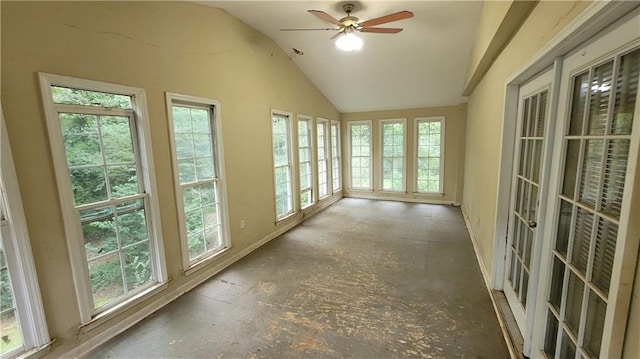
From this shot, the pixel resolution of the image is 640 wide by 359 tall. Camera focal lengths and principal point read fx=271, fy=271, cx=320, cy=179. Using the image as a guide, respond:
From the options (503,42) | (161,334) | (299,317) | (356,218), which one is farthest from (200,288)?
(503,42)

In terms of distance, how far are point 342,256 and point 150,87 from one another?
293 cm

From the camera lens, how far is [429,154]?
21.5 ft

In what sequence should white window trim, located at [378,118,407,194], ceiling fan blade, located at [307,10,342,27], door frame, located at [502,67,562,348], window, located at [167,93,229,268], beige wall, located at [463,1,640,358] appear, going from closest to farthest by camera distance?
beige wall, located at [463,1,640,358]
door frame, located at [502,67,562,348]
ceiling fan blade, located at [307,10,342,27]
window, located at [167,93,229,268]
white window trim, located at [378,118,407,194]

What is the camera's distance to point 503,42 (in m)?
2.46

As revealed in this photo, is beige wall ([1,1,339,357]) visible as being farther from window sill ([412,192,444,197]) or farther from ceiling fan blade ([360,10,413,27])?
window sill ([412,192,444,197])

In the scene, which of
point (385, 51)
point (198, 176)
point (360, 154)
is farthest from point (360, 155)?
point (198, 176)

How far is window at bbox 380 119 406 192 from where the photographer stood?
6.77 m

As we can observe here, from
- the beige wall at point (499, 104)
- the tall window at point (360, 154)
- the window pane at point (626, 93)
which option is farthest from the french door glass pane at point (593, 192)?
the tall window at point (360, 154)

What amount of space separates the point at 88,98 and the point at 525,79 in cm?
343

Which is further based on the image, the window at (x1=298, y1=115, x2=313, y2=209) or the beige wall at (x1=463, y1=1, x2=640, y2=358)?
the window at (x1=298, y1=115, x2=313, y2=209)

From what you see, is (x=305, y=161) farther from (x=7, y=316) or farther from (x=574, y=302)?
(x=574, y=302)

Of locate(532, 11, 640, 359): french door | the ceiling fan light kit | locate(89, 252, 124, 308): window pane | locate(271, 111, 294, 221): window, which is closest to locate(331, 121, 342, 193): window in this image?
locate(271, 111, 294, 221): window

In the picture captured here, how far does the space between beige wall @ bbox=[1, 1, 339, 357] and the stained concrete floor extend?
0.41 meters

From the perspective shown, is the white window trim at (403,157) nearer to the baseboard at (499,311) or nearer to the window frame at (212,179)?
the baseboard at (499,311)
